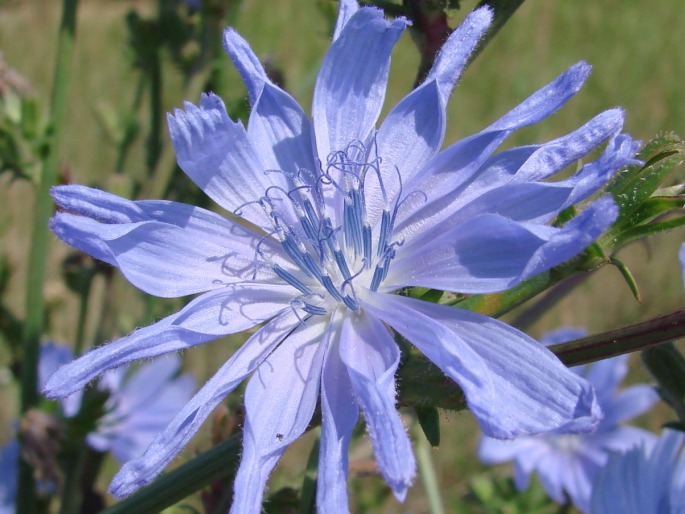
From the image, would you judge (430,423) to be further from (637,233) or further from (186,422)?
(637,233)

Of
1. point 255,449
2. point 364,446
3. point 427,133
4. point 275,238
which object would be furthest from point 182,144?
point 364,446

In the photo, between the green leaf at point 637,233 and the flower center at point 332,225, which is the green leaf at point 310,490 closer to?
the flower center at point 332,225

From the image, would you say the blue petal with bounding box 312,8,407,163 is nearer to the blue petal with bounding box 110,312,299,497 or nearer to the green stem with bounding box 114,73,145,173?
the blue petal with bounding box 110,312,299,497

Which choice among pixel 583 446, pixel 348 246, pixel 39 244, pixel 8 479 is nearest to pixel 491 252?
pixel 348 246

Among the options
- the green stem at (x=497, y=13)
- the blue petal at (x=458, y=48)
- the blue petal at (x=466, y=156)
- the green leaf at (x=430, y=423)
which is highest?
the green stem at (x=497, y=13)

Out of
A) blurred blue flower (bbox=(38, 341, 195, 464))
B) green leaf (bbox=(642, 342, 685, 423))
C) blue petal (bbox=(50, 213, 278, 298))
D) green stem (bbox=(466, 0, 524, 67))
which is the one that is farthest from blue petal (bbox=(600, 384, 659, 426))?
blue petal (bbox=(50, 213, 278, 298))

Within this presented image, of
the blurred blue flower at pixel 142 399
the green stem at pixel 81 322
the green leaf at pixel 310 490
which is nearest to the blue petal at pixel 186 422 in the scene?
the green leaf at pixel 310 490

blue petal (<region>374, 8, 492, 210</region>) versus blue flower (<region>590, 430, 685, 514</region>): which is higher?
blue petal (<region>374, 8, 492, 210</region>)

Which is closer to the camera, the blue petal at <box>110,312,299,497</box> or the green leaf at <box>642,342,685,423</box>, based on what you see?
the blue petal at <box>110,312,299,497</box>
